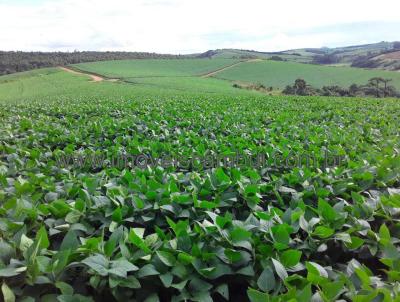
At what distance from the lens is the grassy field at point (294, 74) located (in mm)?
57000

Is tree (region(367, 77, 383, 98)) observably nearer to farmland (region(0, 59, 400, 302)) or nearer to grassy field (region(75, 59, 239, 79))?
grassy field (region(75, 59, 239, 79))

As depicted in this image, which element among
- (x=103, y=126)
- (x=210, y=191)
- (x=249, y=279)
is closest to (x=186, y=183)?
(x=210, y=191)

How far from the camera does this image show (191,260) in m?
2.07

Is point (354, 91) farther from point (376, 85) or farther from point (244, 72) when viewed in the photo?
point (244, 72)

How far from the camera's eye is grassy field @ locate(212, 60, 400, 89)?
57.0 meters

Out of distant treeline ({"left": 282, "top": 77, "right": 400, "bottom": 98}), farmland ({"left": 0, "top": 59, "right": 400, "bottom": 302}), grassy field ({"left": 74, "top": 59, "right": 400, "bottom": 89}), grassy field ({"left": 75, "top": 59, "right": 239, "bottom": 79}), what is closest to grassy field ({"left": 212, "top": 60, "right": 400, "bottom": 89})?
grassy field ({"left": 74, "top": 59, "right": 400, "bottom": 89})

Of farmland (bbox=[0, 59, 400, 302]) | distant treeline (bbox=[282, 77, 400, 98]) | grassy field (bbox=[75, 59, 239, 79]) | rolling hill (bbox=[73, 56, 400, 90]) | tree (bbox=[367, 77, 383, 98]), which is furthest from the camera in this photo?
grassy field (bbox=[75, 59, 239, 79])

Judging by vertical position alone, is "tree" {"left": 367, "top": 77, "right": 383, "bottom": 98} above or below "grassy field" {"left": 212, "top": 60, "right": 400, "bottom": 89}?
below

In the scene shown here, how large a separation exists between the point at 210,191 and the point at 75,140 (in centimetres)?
393

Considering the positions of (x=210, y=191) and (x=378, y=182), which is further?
(x=378, y=182)

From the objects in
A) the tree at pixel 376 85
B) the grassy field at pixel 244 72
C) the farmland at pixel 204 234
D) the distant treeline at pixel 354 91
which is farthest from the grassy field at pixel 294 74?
the farmland at pixel 204 234

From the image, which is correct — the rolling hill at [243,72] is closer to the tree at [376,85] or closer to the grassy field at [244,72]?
the grassy field at [244,72]

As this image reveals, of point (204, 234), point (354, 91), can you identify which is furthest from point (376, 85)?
point (204, 234)

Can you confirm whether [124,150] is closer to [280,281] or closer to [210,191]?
[210,191]
